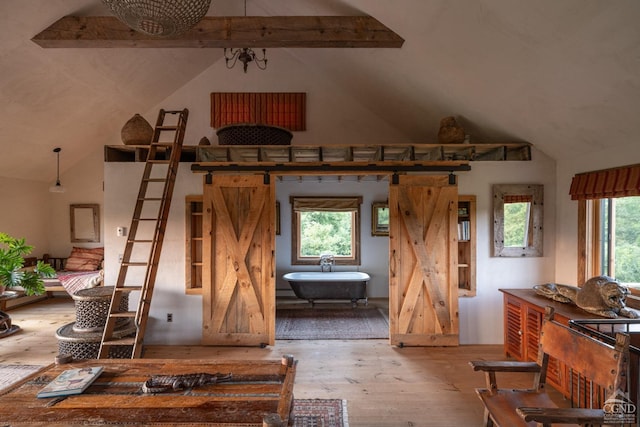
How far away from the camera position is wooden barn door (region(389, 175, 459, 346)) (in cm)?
408

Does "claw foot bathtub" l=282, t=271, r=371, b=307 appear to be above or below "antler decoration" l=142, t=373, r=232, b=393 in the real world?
below

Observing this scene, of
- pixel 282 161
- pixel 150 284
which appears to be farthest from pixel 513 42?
pixel 150 284

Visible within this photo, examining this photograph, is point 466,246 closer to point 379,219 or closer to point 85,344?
point 379,219

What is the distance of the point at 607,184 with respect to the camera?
3191 millimetres

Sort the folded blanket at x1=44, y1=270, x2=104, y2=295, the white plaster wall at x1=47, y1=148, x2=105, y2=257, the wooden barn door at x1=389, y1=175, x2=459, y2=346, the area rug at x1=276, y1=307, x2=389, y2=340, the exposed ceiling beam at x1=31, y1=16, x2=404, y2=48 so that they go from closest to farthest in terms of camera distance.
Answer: the exposed ceiling beam at x1=31, y1=16, x2=404, y2=48, the wooden barn door at x1=389, y1=175, x2=459, y2=346, the area rug at x1=276, y1=307, x2=389, y2=340, the folded blanket at x1=44, y1=270, x2=104, y2=295, the white plaster wall at x1=47, y1=148, x2=105, y2=257

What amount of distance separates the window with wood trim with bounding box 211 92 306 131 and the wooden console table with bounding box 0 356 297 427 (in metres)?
4.46

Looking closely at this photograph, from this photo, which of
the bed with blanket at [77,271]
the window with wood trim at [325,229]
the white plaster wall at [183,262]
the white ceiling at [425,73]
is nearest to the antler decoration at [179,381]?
the white plaster wall at [183,262]

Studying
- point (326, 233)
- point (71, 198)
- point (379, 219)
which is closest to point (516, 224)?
point (379, 219)

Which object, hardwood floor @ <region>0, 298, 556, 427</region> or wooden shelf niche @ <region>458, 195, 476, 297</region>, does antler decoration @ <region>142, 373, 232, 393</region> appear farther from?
wooden shelf niche @ <region>458, 195, 476, 297</region>

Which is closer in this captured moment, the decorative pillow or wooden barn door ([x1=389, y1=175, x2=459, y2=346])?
wooden barn door ([x1=389, y1=175, x2=459, y2=346])

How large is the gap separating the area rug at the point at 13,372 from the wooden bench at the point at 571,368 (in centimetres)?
428

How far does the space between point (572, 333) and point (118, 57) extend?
5.79 meters

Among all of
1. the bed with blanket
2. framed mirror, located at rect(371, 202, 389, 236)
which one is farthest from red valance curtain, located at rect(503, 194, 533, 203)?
the bed with blanket

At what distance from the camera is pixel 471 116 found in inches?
165
